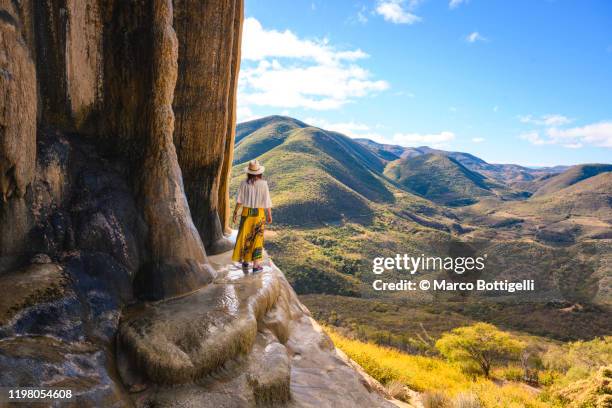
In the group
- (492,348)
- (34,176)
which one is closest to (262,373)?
(34,176)

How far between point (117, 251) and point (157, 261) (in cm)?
53

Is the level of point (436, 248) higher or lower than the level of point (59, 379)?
lower

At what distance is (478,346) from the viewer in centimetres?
2067

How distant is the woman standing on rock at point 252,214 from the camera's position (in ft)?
21.8

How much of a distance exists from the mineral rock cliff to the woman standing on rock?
49 cm

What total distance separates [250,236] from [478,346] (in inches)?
715

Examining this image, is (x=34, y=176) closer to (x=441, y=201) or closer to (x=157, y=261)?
(x=157, y=261)

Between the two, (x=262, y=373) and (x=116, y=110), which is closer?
(x=262, y=373)

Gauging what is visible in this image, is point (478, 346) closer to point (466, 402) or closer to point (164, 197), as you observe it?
point (466, 402)

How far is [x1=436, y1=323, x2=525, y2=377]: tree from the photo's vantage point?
20203 millimetres

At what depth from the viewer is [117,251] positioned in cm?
496

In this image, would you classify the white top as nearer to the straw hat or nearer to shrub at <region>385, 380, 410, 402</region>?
the straw hat

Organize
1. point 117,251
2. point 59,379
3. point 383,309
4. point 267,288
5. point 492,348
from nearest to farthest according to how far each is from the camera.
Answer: point 59,379 < point 117,251 < point 267,288 < point 492,348 < point 383,309

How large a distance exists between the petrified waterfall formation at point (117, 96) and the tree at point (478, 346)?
18.2 meters
